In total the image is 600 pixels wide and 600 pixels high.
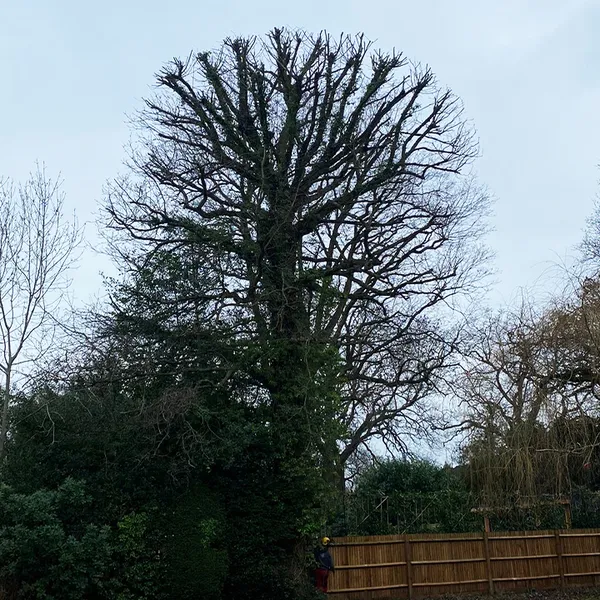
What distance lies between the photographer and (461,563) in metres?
21.1

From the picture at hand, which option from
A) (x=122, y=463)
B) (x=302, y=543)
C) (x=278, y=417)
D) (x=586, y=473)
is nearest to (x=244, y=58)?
(x=278, y=417)

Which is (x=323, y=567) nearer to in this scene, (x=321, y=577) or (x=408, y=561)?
(x=321, y=577)

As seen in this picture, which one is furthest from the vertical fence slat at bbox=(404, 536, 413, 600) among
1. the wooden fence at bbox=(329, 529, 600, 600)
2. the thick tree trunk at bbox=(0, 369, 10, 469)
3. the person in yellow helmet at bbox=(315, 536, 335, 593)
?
the thick tree trunk at bbox=(0, 369, 10, 469)

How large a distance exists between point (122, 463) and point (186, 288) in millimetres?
4371

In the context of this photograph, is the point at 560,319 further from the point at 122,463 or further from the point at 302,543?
the point at 122,463

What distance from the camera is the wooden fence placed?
64.6ft

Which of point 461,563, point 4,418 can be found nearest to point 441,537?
point 461,563

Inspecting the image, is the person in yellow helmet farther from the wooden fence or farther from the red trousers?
the wooden fence

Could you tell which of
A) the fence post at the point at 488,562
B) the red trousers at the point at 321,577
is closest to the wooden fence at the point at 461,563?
the fence post at the point at 488,562

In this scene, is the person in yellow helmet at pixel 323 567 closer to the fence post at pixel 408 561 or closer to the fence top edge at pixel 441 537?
the fence top edge at pixel 441 537

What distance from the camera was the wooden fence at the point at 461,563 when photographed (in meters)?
19.7

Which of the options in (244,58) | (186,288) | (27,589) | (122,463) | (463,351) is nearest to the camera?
(27,589)

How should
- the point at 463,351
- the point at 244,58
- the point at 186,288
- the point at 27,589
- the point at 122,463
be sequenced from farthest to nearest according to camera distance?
the point at 463,351
the point at 244,58
the point at 186,288
the point at 122,463
the point at 27,589

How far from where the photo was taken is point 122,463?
17.8 metres
